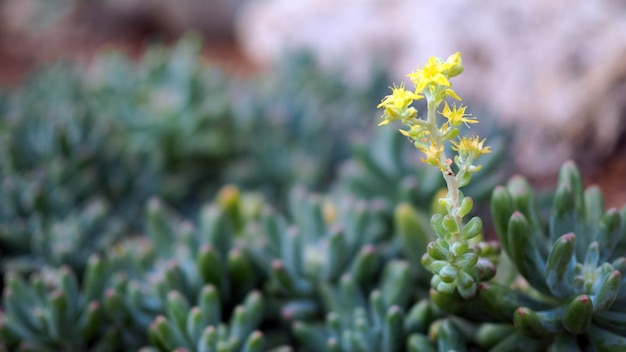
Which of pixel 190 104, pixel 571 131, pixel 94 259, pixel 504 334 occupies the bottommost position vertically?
pixel 504 334

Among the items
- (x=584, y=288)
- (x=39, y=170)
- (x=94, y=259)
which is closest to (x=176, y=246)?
(x=94, y=259)

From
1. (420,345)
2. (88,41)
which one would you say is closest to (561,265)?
(420,345)

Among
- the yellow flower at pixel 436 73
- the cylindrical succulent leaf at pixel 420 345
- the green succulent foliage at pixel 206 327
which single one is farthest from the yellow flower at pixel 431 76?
the green succulent foliage at pixel 206 327

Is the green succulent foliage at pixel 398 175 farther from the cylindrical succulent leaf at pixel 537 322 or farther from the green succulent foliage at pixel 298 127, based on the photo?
the cylindrical succulent leaf at pixel 537 322

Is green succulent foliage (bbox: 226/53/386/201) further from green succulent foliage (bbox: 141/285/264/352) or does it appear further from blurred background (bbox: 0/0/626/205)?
green succulent foliage (bbox: 141/285/264/352)

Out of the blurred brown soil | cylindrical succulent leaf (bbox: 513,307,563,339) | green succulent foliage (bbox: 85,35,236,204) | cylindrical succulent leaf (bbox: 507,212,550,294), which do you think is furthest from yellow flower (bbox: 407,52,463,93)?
the blurred brown soil

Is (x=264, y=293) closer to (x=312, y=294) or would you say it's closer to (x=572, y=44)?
(x=312, y=294)

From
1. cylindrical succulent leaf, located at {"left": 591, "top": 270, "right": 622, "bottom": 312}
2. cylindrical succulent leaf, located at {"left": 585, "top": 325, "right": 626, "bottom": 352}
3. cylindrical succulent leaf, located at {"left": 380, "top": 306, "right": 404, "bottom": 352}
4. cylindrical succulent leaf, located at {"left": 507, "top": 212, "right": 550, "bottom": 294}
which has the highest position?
cylindrical succulent leaf, located at {"left": 507, "top": 212, "right": 550, "bottom": 294}
